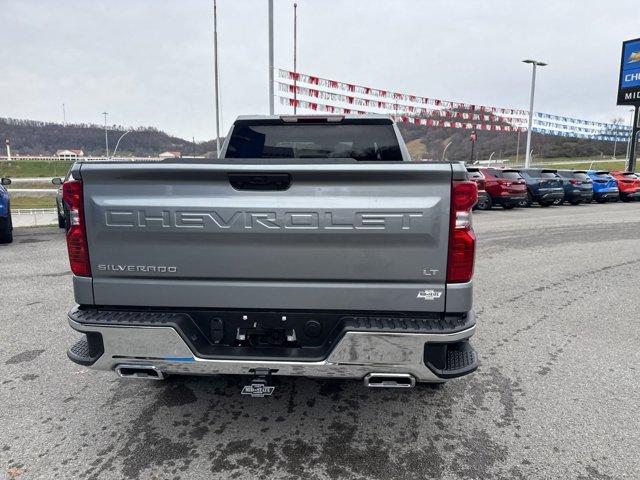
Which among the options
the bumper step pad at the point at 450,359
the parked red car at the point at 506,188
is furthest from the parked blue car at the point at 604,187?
the bumper step pad at the point at 450,359

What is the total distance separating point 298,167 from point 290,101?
18.2 metres

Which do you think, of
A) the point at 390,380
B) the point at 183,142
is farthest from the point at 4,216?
the point at 183,142

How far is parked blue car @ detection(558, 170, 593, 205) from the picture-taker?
20844mm

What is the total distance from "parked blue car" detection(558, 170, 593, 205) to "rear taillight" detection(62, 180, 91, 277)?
22.0 m

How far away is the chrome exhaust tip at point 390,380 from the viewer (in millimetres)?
2523

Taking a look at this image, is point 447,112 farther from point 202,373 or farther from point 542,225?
point 202,373

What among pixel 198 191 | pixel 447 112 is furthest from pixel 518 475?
pixel 447 112

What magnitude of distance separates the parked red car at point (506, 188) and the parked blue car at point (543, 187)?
1.42 metres

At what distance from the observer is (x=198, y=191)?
249 cm

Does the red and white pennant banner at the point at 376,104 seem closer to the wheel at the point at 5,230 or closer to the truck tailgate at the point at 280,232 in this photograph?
the wheel at the point at 5,230

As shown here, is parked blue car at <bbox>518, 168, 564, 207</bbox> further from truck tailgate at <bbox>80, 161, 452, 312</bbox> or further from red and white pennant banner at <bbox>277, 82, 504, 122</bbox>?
truck tailgate at <bbox>80, 161, 452, 312</bbox>

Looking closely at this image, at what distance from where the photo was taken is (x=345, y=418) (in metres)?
3.15

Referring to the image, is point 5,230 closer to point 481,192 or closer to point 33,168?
point 481,192

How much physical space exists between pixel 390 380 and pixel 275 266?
903 millimetres
